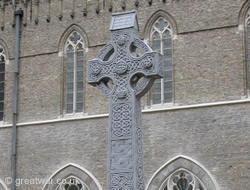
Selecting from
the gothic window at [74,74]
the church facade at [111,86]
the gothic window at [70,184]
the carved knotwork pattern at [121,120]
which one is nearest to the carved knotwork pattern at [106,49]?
the carved knotwork pattern at [121,120]

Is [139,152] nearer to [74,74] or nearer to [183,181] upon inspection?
[183,181]

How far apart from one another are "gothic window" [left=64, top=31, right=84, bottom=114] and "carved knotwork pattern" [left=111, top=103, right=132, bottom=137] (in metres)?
11.4

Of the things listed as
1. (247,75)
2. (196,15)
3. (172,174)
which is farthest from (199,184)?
(196,15)

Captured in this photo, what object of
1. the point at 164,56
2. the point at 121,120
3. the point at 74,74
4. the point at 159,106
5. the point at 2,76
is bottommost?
the point at 121,120

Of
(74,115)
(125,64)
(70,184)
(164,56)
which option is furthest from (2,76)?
(125,64)

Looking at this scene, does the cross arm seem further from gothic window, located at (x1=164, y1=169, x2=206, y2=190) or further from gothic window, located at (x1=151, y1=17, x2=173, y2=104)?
gothic window, located at (x1=151, y1=17, x2=173, y2=104)

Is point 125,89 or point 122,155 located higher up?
point 125,89

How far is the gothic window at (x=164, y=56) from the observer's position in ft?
63.7

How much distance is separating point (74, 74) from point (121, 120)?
473 inches

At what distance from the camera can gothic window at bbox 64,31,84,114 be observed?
20.8 meters

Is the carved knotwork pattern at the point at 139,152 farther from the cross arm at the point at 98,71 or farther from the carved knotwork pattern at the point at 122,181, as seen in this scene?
the cross arm at the point at 98,71

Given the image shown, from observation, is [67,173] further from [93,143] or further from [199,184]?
[199,184]

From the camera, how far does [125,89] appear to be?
9.25 meters

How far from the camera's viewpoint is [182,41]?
63.4 ft
